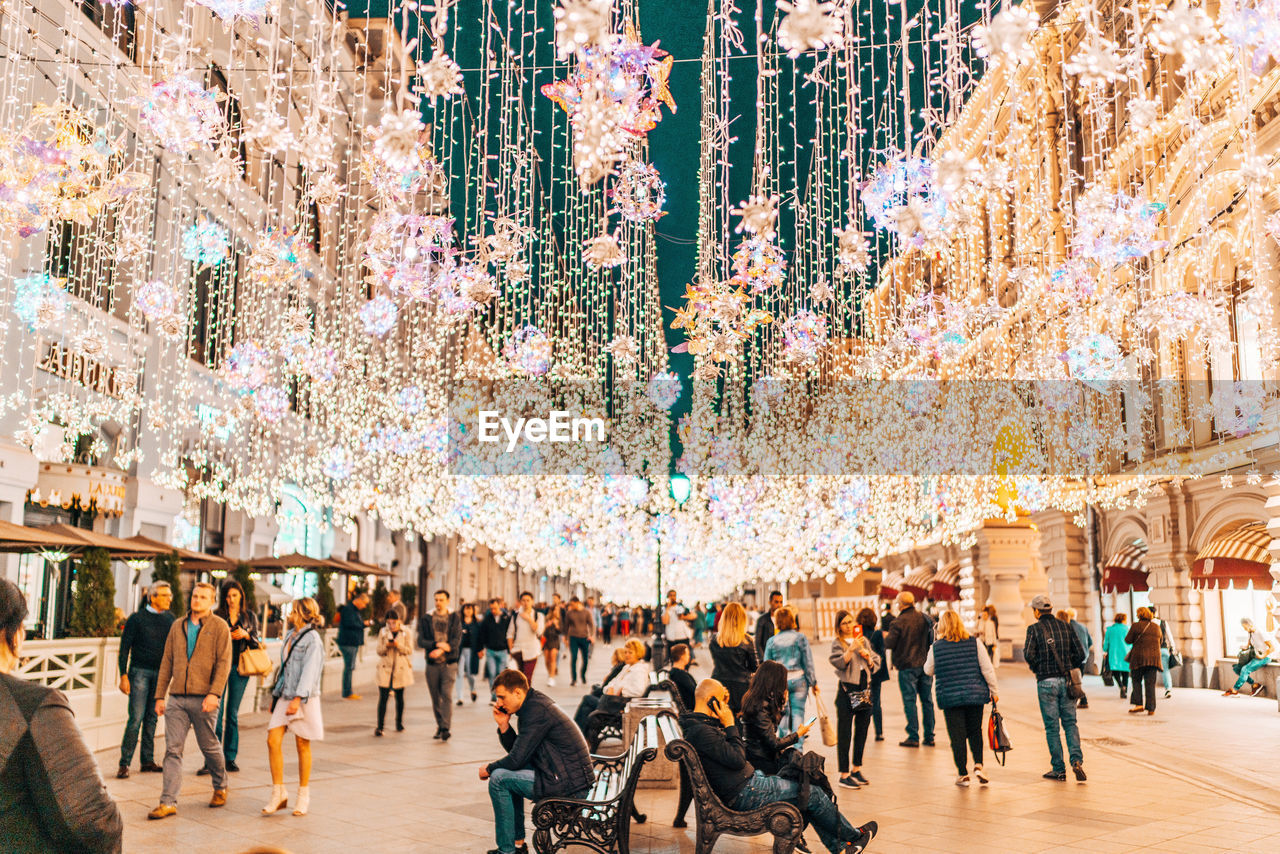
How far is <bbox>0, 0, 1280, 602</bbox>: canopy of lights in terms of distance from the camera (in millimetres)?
10094

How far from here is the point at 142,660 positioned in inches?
409

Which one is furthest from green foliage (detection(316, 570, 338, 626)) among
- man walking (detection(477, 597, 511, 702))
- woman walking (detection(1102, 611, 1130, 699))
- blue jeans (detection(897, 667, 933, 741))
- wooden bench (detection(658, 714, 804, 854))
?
wooden bench (detection(658, 714, 804, 854))

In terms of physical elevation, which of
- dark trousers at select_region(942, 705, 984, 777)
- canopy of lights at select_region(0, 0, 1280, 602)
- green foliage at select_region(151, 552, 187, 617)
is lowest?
dark trousers at select_region(942, 705, 984, 777)

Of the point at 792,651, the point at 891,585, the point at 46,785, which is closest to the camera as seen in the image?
the point at 46,785

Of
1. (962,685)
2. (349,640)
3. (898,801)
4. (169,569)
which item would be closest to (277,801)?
(898,801)

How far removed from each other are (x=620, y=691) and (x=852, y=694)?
244 cm

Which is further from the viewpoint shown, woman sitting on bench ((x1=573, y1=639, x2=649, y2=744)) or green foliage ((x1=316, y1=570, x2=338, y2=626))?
green foliage ((x1=316, y1=570, x2=338, y2=626))

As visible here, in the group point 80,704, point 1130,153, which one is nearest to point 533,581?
point 1130,153

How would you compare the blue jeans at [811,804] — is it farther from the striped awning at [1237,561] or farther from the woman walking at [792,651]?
the striped awning at [1237,561]

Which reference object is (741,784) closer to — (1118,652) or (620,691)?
(620,691)

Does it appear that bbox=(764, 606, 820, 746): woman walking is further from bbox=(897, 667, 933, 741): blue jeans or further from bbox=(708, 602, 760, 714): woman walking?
bbox=(897, 667, 933, 741): blue jeans

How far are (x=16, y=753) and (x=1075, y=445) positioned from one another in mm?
26009

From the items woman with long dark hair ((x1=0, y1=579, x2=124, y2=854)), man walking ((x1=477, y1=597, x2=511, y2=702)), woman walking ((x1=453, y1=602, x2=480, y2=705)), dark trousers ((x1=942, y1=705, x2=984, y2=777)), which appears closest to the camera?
woman with long dark hair ((x1=0, y1=579, x2=124, y2=854))

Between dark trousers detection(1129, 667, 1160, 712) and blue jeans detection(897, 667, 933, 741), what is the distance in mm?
6026
